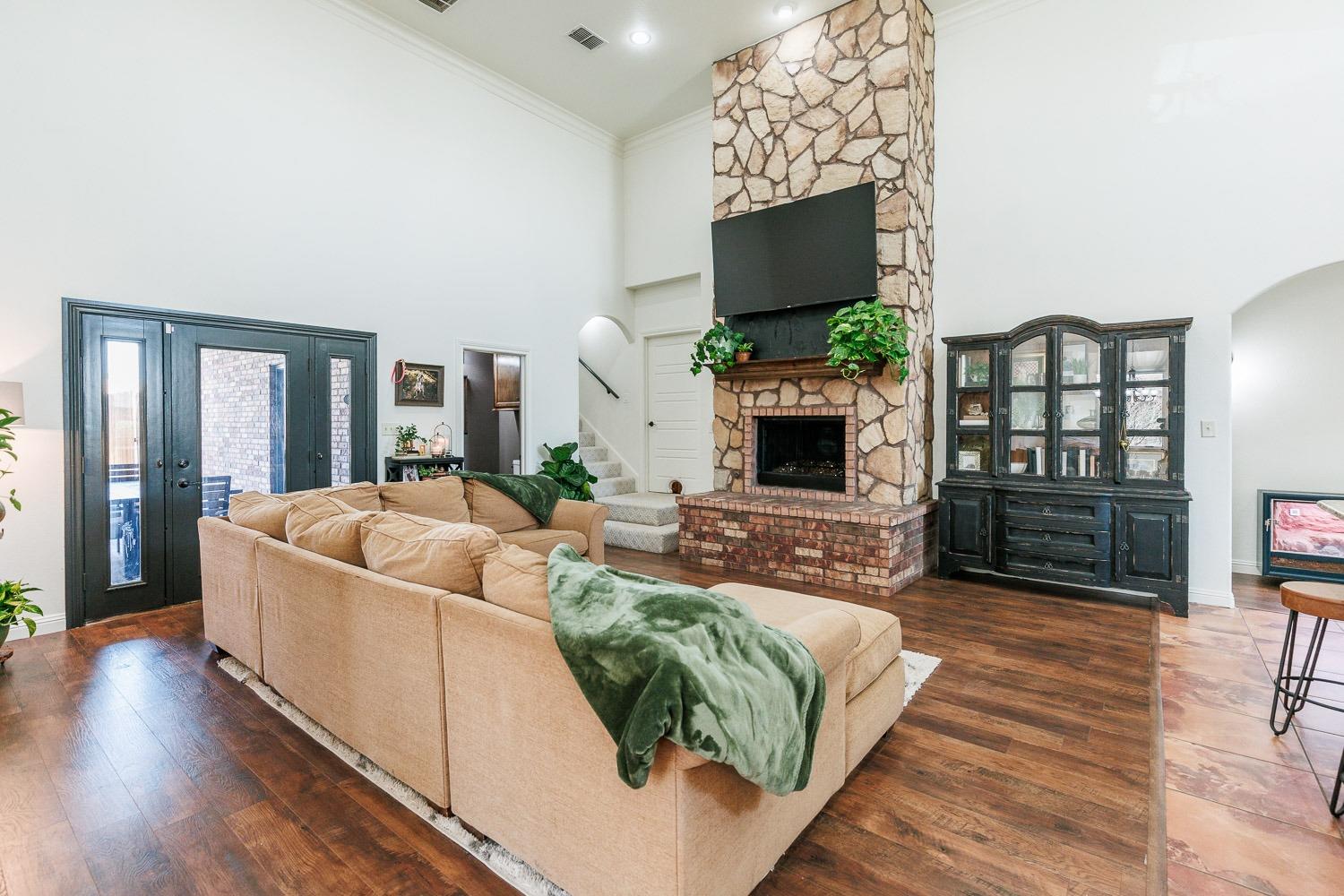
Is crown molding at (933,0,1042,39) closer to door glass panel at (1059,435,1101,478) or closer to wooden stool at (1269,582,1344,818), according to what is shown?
door glass panel at (1059,435,1101,478)

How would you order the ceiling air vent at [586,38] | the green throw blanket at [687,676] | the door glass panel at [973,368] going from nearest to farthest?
1. the green throw blanket at [687,676]
2. the door glass panel at [973,368]
3. the ceiling air vent at [586,38]

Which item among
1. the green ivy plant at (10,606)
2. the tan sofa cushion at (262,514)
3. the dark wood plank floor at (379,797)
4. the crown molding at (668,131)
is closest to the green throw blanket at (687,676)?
the dark wood plank floor at (379,797)

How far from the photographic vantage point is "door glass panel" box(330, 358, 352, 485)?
4.95 meters

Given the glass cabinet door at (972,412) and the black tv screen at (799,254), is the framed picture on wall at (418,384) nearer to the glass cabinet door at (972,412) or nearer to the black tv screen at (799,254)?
the black tv screen at (799,254)

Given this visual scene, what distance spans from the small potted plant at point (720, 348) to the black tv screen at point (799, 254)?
27 cm

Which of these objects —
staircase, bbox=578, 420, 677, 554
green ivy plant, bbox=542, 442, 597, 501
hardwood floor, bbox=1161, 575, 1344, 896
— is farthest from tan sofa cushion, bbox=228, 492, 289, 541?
hardwood floor, bbox=1161, 575, 1344, 896

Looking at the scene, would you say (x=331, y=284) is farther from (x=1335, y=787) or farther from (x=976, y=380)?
(x=1335, y=787)

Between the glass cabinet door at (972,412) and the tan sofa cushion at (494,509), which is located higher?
the glass cabinet door at (972,412)

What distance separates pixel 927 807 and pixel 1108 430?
3.27 m

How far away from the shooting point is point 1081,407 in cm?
423

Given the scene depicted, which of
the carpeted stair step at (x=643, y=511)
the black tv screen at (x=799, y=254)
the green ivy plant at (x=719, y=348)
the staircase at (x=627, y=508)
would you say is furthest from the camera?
the carpeted stair step at (x=643, y=511)

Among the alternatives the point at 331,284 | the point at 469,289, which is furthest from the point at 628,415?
A: the point at 331,284

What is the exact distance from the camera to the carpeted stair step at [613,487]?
708 centimetres

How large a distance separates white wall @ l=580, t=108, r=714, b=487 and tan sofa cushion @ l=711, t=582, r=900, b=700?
14.0ft
